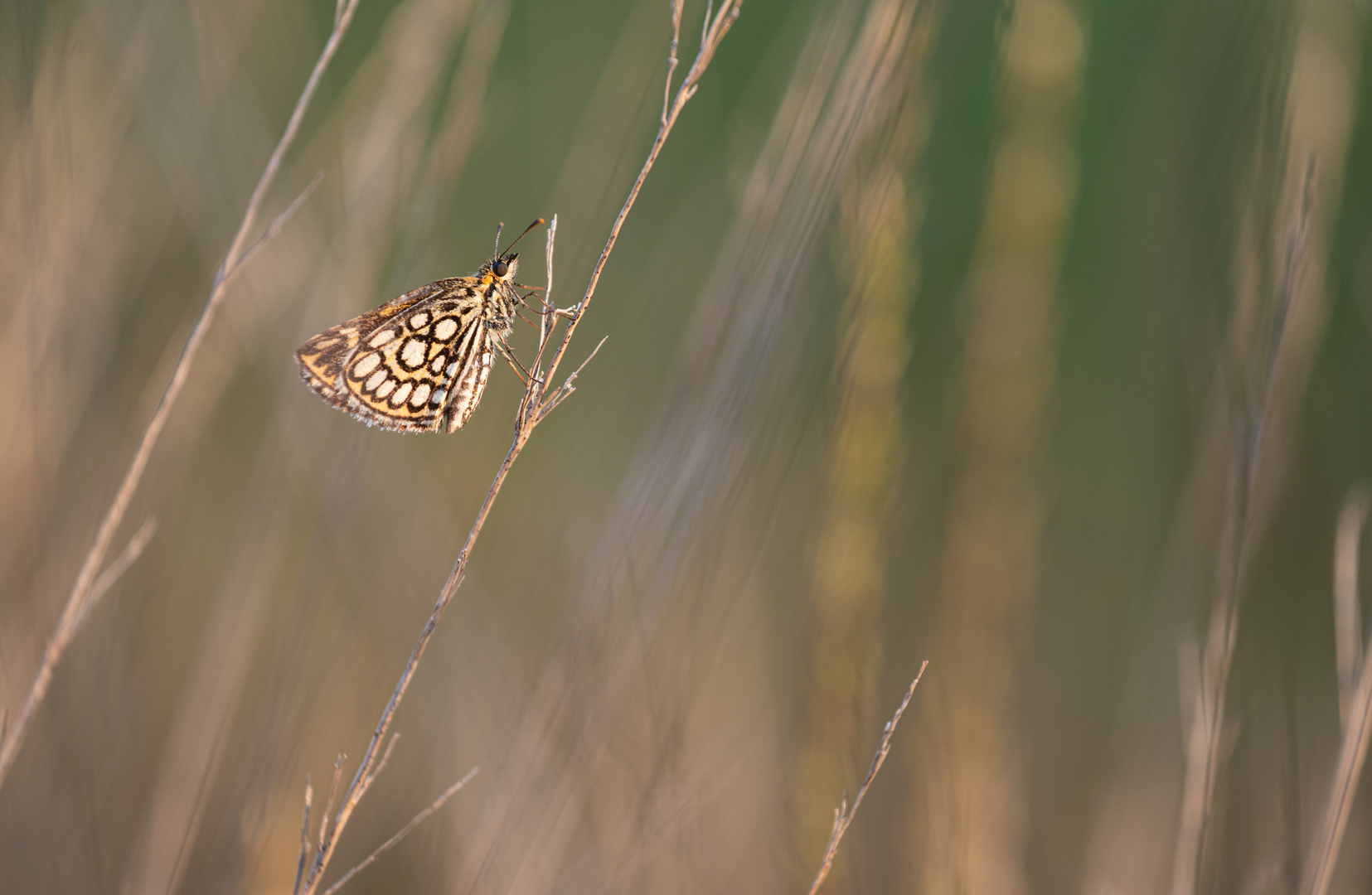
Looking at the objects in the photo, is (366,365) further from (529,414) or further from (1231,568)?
(1231,568)

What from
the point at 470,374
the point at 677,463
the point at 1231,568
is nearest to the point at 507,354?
the point at 470,374

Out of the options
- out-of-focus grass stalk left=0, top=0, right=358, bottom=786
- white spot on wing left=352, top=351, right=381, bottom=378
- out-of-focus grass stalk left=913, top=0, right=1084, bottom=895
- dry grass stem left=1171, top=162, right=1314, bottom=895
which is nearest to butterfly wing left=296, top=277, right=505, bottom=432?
white spot on wing left=352, top=351, right=381, bottom=378

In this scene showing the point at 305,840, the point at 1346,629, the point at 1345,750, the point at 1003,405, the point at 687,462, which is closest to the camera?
the point at 305,840

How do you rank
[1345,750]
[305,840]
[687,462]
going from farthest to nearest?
1. [687,462]
2. [1345,750]
3. [305,840]

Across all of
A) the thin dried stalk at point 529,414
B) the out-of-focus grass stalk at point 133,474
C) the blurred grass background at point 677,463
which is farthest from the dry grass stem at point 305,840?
the blurred grass background at point 677,463

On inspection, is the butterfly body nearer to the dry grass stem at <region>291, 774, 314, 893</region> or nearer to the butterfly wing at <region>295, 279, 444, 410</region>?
the butterfly wing at <region>295, 279, 444, 410</region>

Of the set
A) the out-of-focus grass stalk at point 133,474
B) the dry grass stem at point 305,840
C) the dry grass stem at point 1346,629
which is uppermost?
the dry grass stem at point 1346,629

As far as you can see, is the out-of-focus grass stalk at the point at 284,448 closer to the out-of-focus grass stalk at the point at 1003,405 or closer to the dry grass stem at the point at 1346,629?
the out-of-focus grass stalk at the point at 1003,405
